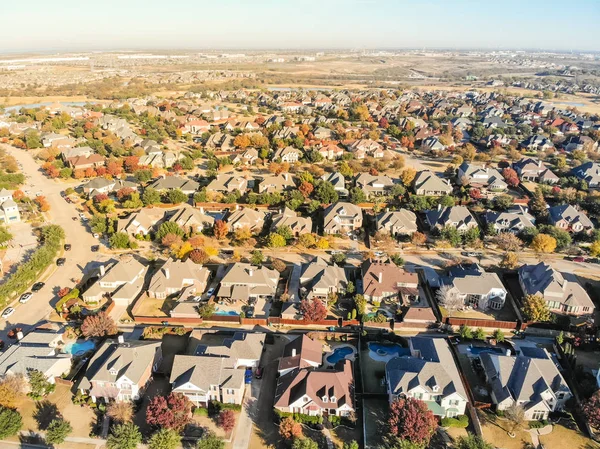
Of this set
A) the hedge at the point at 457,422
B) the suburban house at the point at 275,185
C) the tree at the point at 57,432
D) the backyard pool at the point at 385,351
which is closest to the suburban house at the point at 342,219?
the suburban house at the point at 275,185

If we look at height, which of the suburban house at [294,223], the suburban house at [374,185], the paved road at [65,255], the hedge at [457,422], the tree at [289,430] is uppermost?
the tree at [289,430]

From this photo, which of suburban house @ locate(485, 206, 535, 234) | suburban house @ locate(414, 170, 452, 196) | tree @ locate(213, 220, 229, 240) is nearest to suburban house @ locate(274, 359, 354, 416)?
tree @ locate(213, 220, 229, 240)

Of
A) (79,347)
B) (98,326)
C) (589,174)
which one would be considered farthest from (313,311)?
(589,174)

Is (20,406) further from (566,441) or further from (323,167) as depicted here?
(323,167)

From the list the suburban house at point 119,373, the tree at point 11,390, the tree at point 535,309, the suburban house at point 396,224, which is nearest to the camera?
the tree at point 11,390

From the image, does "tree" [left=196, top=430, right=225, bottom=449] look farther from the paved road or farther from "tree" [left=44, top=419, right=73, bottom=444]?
the paved road

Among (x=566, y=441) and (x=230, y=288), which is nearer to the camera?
(x=566, y=441)

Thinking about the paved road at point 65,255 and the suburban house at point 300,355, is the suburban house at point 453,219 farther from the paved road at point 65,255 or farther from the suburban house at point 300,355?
the paved road at point 65,255

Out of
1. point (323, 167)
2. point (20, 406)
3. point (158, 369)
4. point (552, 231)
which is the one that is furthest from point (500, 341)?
point (323, 167)
